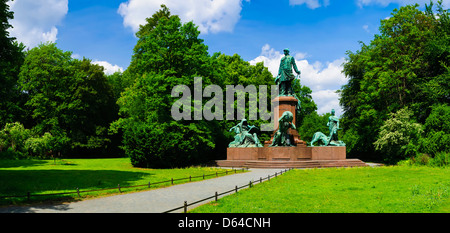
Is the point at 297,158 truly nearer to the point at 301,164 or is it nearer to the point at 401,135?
the point at 301,164

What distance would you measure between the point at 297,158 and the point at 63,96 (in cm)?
3532

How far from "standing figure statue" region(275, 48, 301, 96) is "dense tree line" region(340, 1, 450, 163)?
9.77 meters

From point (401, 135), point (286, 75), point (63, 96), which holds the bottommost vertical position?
point (401, 135)

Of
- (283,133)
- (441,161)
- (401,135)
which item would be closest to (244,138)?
(283,133)

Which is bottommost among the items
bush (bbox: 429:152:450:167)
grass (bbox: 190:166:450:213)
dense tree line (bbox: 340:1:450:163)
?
grass (bbox: 190:166:450:213)

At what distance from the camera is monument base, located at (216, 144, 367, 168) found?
88.8 ft

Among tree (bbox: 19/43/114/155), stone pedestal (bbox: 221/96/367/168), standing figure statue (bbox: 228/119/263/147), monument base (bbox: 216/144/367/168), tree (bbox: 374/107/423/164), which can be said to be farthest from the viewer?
tree (bbox: 19/43/114/155)

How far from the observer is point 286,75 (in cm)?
3291

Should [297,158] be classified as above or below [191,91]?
below

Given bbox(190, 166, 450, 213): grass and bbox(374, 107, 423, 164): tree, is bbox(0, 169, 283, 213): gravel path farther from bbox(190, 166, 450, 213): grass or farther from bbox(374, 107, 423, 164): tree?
bbox(374, 107, 423, 164): tree

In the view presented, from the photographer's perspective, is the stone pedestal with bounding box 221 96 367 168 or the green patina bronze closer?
the stone pedestal with bounding box 221 96 367 168

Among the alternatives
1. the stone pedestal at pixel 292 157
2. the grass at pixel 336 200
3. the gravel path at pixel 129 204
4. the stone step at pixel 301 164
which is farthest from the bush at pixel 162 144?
the grass at pixel 336 200

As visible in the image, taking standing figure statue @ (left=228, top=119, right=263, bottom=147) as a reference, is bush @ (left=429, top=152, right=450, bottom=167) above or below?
below

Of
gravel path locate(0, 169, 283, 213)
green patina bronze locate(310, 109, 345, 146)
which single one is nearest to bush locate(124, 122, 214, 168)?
green patina bronze locate(310, 109, 345, 146)
